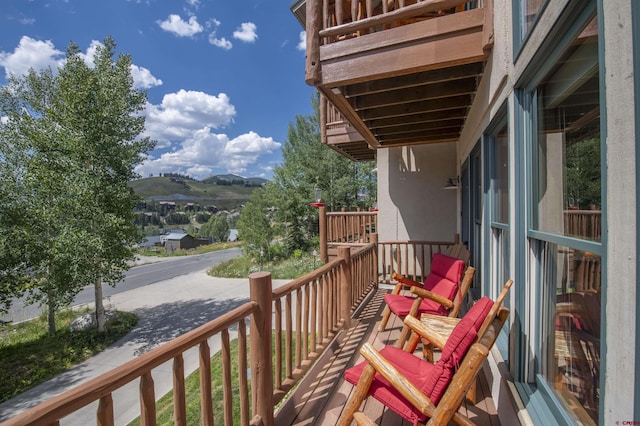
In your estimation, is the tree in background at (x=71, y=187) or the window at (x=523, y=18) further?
the tree in background at (x=71, y=187)

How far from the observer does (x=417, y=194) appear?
267 inches

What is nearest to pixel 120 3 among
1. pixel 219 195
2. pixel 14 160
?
pixel 14 160

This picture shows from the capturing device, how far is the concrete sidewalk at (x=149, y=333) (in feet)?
17.6

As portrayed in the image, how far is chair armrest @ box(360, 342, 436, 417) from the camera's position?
147cm

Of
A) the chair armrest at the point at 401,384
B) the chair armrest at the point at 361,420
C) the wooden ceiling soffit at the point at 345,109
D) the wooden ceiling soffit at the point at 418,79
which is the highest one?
the wooden ceiling soffit at the point at 418,79

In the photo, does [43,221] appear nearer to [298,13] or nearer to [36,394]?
[36,394]

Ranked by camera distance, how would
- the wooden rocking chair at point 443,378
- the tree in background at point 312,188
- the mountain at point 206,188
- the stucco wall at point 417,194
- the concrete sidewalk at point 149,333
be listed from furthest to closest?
the mountain at point 206,188
the tree in background at point 312,188
the stucco wall at point 417,194
the concrete sidewalk at point 149,333
the wooden rocking chair at point 443,378

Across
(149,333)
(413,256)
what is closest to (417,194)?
(413,256)

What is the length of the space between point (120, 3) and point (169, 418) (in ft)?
67.0

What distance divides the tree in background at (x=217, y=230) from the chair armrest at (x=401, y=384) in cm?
6245

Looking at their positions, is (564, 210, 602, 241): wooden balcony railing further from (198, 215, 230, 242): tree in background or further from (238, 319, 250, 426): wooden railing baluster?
(198, 215, 230, 242): tree in background

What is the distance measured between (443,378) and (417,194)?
5.65 metres

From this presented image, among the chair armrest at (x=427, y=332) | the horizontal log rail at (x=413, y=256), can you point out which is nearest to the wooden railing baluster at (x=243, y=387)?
the chair armrest at (x=427, y=332)

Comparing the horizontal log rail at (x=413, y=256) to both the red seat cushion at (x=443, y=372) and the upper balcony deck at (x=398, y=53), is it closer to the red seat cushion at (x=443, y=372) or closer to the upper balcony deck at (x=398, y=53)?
the upper balcony deck at (x=398, y=53)
